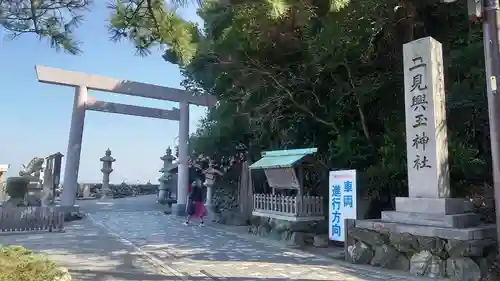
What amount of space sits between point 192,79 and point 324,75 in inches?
345

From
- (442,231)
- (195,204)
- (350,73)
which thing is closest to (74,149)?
(195,204)

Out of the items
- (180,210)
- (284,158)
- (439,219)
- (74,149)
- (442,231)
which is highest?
(74,149)

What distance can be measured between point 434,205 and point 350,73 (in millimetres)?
4113

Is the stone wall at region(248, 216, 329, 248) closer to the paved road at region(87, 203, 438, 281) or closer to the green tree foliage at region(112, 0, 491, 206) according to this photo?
the paved road at region(87, 203, 438, 281)

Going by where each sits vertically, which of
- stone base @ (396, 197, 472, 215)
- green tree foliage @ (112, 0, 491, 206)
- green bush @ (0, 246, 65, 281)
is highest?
green tree foliage @ (112, 0, 491, 206)

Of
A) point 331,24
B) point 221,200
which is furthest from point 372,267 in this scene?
point 221,200

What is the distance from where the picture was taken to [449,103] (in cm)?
823

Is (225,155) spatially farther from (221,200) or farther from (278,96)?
(278,96)

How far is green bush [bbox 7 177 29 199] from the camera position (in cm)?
1662

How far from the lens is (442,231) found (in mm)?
6039

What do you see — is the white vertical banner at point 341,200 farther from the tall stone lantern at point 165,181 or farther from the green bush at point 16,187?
the tall stone lantern at point 165,181

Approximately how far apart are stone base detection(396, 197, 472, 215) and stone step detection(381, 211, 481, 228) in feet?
0.25

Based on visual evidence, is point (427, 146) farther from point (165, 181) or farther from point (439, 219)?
point (165, 181)

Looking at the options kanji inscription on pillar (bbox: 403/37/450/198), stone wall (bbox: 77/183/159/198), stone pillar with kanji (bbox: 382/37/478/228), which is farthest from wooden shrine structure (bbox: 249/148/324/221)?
stone wall (bbox: 77/183/159/198)
